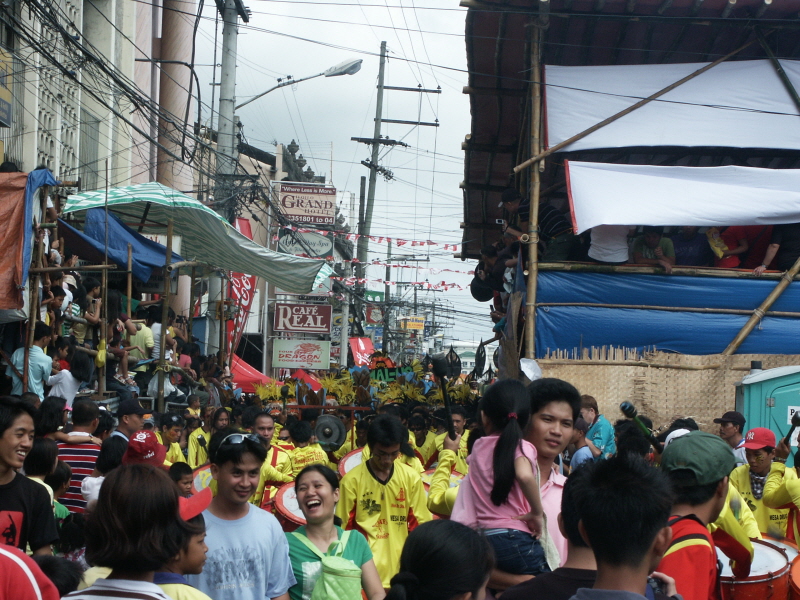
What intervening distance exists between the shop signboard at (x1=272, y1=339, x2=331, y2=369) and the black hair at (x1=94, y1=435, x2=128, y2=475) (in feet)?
68.7

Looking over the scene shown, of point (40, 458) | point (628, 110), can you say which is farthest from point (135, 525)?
point (628, 110)

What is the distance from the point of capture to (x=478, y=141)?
16.4 meters

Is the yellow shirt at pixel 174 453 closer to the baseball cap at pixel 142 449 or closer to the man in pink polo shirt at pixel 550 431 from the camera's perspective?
the baseball cap at pixel 142 449

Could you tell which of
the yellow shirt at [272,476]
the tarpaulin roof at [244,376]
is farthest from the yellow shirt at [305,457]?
the tarpaulin roof at [244,376]

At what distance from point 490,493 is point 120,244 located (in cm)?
1103

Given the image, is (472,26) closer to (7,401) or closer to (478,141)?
(478,141)

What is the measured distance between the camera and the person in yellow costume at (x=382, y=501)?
5.98 metres

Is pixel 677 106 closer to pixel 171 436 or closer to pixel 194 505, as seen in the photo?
pixel 171 436

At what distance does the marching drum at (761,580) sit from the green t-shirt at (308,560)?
1.74 meters

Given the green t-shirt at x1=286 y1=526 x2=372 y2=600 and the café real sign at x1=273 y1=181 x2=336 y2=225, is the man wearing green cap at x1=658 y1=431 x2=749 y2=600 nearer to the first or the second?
the green t-shirt at x1=286 y1=526 x2=372 y2=600

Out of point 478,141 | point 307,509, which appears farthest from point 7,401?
point 478,141

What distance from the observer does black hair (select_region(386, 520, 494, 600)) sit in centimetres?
284

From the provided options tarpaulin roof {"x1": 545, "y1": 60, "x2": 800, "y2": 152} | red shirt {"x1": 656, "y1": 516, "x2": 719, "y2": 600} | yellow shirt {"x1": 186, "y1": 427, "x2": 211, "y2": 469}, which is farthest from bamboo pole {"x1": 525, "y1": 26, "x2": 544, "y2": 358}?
red shirt {"x1": 656, "y1": 516, "x2": 719, "y2": 600}

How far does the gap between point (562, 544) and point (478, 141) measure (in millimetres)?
12944
